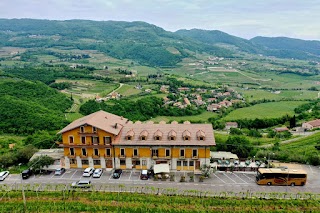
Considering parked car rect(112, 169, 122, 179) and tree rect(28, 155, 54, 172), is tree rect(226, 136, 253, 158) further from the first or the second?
tree rect(28, 155, 54, 172)

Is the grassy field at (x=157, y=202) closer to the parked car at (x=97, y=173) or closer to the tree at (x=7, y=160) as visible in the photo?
the parked car at (x=97, y=173)

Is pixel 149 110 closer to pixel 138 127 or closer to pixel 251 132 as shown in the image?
pixel 251 132

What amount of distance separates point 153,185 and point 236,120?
5961 centimetres

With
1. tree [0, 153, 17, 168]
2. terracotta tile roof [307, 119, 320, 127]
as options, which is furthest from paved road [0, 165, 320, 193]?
terracotta tile roof [307, 119, 320, 127]

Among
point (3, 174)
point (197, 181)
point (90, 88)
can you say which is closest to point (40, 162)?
point (3, 174)

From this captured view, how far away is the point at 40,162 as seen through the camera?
4234 centimetres

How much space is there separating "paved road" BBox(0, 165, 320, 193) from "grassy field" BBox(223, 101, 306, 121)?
5594cm

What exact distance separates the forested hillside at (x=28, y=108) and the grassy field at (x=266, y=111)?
5445 centimetres

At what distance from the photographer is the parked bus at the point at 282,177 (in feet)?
123

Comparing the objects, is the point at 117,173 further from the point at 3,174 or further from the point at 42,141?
the point at 42,141

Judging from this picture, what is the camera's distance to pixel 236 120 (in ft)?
302

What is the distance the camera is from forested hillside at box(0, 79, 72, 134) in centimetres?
6962

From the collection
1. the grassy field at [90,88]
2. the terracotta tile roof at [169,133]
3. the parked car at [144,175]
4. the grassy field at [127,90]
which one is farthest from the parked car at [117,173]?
the grassy field at [127,90]

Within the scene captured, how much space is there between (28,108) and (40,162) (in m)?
37.2
